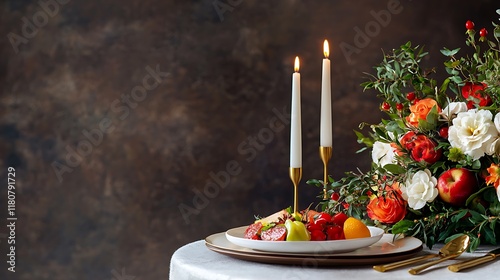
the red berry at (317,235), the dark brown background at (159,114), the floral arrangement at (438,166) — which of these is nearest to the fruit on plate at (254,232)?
the red berry at (317,235)

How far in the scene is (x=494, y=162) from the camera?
1495mm

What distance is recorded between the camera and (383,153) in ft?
5.57

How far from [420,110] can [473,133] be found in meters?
0.15

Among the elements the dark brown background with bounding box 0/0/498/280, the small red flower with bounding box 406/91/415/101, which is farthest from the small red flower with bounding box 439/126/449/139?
the dark brown background with bounding box 0/0/498/280

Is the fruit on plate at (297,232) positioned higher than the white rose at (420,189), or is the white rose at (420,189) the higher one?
the white rose at (420,189)

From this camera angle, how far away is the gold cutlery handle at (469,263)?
3.91 ft

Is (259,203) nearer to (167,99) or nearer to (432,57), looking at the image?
(167,99)

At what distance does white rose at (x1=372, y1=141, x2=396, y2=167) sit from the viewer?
166 cm

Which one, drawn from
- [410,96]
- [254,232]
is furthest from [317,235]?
[410,96]

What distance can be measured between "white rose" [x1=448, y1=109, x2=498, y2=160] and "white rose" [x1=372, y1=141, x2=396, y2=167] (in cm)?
19

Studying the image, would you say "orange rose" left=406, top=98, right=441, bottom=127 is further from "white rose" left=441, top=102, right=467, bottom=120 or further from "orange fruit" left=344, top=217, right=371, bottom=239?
"orange fruit" left=344, top=217, right=371, bottom=239

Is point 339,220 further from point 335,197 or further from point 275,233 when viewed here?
point 335,197

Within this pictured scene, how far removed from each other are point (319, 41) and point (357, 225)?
292cm

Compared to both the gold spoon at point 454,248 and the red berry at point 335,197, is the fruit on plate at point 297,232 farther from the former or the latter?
the red berry at point 335,197
